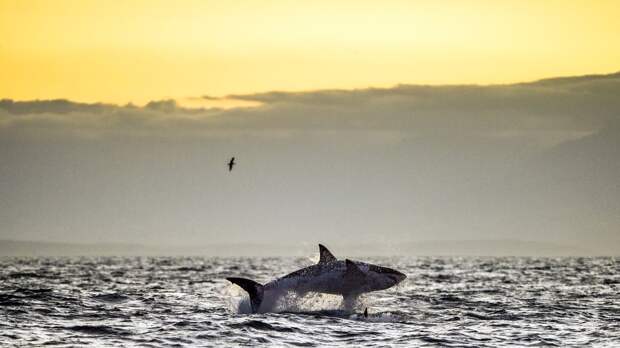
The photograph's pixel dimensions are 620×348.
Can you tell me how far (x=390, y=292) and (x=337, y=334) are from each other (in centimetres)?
1808

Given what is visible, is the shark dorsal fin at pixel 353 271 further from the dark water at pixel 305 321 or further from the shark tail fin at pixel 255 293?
the shark tail fin at pixel 255 293

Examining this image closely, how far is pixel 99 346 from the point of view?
2462 cm

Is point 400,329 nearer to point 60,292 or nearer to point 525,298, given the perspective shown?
point 525,298


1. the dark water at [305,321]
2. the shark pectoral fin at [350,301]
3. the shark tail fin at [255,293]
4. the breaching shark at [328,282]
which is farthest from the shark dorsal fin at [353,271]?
the shark tail fin at [255,293]

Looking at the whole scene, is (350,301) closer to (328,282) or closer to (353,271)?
(328,282)

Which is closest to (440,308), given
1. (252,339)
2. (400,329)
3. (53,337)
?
(400,329)

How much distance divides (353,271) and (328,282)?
100 centimetres

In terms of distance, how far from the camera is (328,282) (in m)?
32.2

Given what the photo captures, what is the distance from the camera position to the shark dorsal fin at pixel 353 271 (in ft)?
102

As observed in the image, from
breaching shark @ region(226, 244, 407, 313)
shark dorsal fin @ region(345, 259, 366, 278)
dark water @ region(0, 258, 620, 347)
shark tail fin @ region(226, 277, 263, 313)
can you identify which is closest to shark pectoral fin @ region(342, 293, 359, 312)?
breaching shark @ region(226, 244, 407, 313)

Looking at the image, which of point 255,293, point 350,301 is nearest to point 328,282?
point 350,301

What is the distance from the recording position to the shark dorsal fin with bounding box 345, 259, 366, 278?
31.2 m

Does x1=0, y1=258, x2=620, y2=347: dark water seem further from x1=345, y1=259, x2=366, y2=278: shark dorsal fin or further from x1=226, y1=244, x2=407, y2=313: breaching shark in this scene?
x1=345, y1=259, x2=366, y2=278: shark dorsal fin

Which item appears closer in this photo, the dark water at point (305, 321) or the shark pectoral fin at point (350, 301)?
the dark water at point (305, 321)
